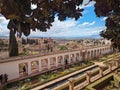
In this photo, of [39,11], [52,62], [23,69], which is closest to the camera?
[39,11]

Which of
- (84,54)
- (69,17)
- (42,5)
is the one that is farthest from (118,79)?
(84,54)

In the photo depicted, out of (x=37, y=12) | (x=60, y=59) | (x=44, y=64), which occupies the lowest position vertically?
(x=44, y=64)

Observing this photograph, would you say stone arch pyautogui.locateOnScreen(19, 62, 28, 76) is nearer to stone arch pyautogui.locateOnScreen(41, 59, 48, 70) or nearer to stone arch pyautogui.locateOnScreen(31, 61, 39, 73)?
stone arch pyautogui.locateOnScreen(31, 61, 39, 73)

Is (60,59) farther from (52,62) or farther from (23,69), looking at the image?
(23,69)

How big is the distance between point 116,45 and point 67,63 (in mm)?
20425

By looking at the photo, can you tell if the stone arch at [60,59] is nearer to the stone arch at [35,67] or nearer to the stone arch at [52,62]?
the stone arch at [52,62]

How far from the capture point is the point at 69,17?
29.1 ft

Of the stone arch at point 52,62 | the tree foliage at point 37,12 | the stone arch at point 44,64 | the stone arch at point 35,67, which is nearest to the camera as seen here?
the tree foliage at point 37,12

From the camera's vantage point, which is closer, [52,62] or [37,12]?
[37,12]

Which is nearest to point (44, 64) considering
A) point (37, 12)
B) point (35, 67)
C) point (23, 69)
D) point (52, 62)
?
point (35, 67)

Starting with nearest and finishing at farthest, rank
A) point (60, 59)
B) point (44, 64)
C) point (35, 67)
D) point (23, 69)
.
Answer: point (23, 69), point (35, 67), point (44, 64), point (60, 59)

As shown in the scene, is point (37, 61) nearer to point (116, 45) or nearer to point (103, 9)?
point (116, 45)

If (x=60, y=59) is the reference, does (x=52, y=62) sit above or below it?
below

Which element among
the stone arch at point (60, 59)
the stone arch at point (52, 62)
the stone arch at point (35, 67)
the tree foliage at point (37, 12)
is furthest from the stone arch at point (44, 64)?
the tree foliage at point (37, 12)
